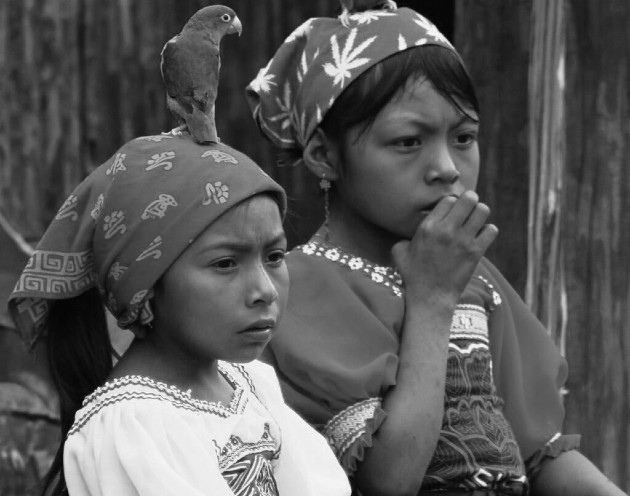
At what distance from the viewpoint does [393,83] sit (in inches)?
128

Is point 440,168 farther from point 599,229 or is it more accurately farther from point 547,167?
point 599,229

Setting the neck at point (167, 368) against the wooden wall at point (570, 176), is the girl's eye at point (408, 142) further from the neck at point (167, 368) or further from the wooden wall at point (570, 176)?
the wooden wall at point (570, 176)

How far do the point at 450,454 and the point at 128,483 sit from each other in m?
0.92

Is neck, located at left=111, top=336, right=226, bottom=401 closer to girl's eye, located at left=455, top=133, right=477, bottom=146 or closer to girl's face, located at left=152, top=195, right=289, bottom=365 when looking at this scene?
girl's face, located at left=152, top=195, right=289, bottom=365

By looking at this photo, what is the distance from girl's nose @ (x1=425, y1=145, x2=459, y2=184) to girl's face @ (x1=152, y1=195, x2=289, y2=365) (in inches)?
26.1

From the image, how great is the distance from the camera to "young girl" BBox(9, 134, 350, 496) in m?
2.56

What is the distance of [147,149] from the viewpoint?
8.89ft

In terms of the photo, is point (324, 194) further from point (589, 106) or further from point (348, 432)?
point (589, 106)

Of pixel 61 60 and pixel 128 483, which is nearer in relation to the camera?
pixel 128 483

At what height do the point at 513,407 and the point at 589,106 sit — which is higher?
the point at 589,106

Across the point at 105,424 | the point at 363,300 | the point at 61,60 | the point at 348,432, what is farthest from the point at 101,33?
the point at 105,424

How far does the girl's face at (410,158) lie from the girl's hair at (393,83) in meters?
0.02

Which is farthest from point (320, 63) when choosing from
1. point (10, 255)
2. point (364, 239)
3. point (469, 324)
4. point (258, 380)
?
point (10, 255)

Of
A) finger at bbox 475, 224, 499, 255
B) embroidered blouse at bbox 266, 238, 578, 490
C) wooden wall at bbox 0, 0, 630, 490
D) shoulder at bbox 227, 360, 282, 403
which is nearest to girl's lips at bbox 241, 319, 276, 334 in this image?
shoulder at bbox 227, 360, 282, 403
